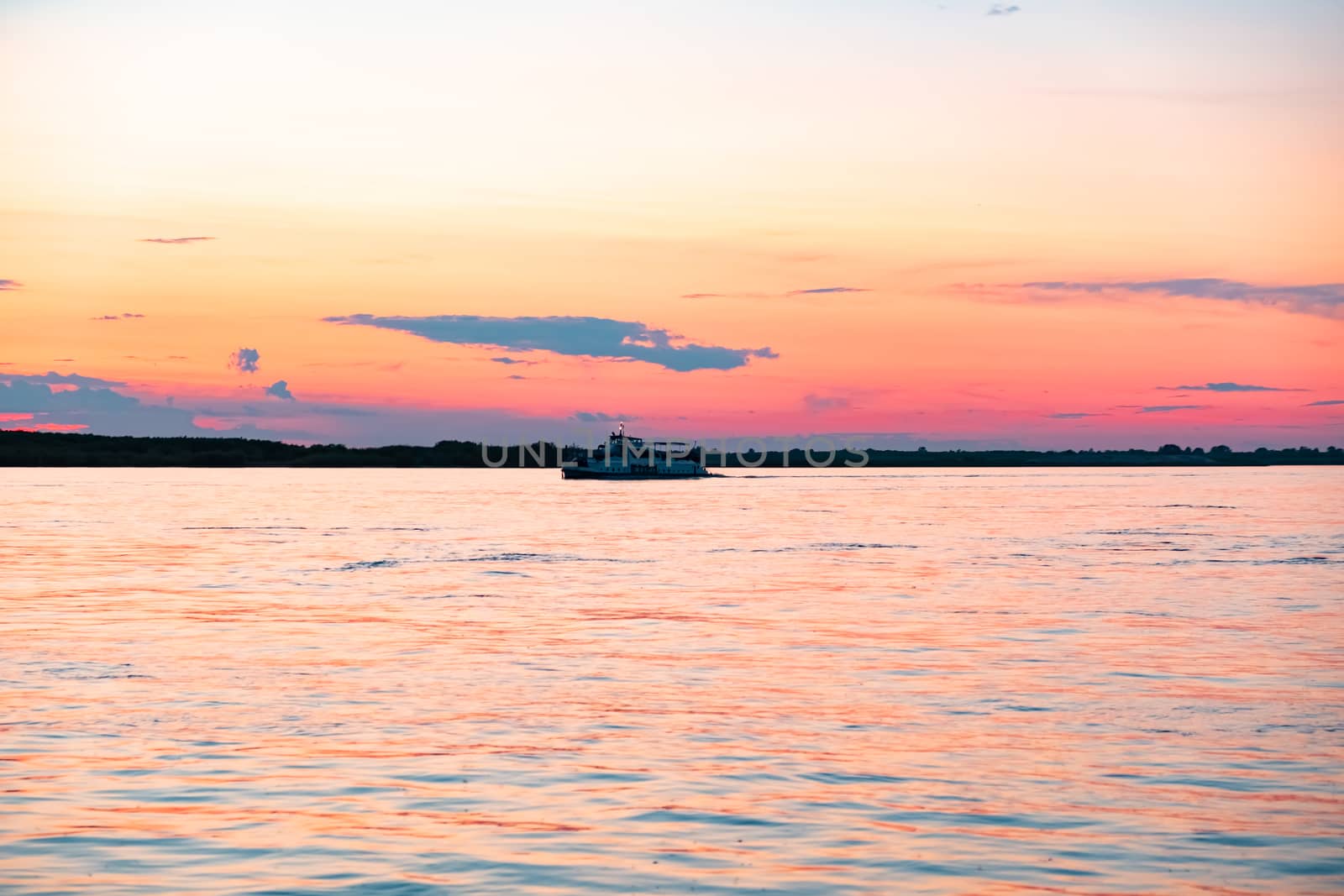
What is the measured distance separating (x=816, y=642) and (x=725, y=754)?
12813 millimetres

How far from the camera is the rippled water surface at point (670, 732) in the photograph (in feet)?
45.8

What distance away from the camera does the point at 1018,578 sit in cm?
4956

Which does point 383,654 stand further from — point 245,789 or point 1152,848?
point 1152,848

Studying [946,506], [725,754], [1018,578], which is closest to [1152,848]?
[725,754]

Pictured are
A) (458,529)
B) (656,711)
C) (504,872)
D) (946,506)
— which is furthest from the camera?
(946,506)

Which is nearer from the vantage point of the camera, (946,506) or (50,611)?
(50,611)

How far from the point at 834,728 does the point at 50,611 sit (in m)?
25.7

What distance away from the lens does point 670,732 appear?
2052cm

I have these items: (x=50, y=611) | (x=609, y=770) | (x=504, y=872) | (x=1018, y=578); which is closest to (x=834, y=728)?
(x=609, y=770)

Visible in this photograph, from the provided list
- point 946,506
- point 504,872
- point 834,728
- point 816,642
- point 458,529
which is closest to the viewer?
point 504,872

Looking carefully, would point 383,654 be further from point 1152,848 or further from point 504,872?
point 1152,848

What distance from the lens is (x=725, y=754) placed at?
62.1 feet

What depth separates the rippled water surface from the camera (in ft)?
45.8

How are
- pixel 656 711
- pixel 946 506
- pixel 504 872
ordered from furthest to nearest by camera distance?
1. pixel 946 506
2. pixel 656 711
3. pixel 504 872
